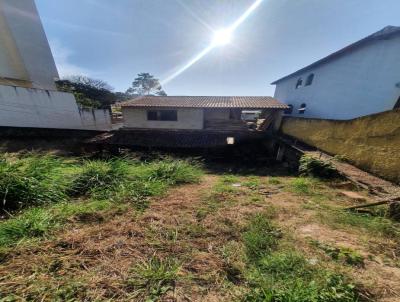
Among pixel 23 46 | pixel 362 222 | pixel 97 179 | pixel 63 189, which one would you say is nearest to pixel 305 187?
pixel 362 222

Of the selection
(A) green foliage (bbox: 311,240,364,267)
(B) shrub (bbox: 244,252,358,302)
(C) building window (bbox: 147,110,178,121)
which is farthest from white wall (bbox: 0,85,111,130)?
(A) green foliage (bbox: 311,240,364,267)

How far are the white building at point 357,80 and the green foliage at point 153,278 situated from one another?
38.1 feet

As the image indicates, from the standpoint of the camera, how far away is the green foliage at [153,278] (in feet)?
5.46

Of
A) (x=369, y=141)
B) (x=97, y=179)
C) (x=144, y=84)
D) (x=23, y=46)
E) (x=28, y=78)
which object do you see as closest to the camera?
(x=97, y=179)

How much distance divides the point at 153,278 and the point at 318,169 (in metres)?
5.90

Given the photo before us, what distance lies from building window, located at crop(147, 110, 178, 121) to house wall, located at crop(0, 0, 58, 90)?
7931 millimetres

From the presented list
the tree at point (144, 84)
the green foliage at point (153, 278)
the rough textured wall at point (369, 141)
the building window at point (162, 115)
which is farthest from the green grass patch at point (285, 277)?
the tree at point (144, 84)

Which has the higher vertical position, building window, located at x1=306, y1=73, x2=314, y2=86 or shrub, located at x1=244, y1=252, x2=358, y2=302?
building window, located at x1=306, y1=73, x2=314, y2=86

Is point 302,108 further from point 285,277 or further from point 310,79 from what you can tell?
point 285,277

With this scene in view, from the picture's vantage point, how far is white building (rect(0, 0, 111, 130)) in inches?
368

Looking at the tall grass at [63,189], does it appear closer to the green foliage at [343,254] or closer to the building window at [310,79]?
the green foliage at [343,254]

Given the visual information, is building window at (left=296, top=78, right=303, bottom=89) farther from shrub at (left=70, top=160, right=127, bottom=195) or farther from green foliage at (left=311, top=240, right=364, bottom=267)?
shrub at (left=70, top=160, right=127, bottom=195)

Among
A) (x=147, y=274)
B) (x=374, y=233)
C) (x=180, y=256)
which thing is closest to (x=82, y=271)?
(x=147, y=274)

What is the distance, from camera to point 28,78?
37.8 ft
